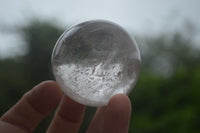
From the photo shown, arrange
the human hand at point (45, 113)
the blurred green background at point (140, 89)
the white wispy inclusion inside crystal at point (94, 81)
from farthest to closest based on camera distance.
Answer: the blurred green background at point (140, 89), the human hand at point (45, 113), the white wispy inclusion inside crystal at point (94, 81)

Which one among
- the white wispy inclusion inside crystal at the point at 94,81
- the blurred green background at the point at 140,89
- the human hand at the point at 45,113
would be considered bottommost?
the blurred green background at the point at 140,89

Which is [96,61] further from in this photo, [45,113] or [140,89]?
[140,89]

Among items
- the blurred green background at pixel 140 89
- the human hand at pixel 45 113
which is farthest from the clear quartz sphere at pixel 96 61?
the blurred green background at pixel 140 89

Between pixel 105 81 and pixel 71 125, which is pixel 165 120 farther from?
pixel 105 81

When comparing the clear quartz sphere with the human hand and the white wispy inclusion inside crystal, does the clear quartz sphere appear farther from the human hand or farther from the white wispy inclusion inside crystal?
the human hand

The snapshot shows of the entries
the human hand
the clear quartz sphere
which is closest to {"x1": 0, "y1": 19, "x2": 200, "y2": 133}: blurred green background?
the human hand

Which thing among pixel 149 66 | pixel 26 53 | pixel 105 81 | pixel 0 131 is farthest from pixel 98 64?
pixel 149 66

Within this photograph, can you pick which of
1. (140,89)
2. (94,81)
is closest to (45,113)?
(94,81)

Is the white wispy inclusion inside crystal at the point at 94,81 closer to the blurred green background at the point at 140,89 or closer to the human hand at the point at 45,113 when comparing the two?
the human hand at the point at 45,113
